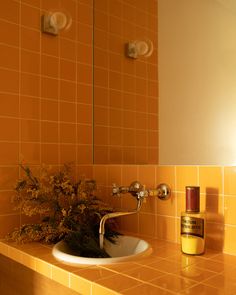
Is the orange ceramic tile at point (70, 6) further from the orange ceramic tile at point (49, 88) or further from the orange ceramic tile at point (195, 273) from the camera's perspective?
the orange ceramic tile at point (195, 273)

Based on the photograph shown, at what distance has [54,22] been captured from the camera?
1398mm

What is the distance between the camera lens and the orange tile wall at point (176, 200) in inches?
40.4

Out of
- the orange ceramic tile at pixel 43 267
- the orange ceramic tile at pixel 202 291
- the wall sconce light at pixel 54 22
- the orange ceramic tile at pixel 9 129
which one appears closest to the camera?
the orange ceramic tile at pixel 202 291

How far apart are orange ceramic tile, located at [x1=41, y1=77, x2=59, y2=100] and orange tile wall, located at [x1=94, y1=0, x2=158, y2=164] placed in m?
0.24

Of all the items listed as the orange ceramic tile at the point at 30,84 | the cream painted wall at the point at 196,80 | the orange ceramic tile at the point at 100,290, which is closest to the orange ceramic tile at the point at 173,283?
the orange ceramic tile at the point at 100,290

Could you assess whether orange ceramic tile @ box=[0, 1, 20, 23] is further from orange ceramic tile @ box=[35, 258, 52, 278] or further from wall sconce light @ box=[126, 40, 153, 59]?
orange ceramic tile @ box=[35, 258, 52, 278]

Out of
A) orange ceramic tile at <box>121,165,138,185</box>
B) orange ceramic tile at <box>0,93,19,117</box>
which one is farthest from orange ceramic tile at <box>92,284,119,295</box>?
orange ceramic tile at <box>0,93,19,117</box>

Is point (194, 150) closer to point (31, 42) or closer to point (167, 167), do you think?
point (167, 167)

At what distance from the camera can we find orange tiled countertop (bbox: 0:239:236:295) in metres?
0.74

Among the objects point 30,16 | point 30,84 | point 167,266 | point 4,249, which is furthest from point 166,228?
point 30,16

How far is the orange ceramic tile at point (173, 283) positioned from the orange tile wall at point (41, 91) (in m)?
0.76

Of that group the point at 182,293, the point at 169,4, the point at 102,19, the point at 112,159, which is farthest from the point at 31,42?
the point at 182,293

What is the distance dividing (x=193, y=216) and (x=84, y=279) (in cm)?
40

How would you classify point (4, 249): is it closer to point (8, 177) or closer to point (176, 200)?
point (8, 177)
